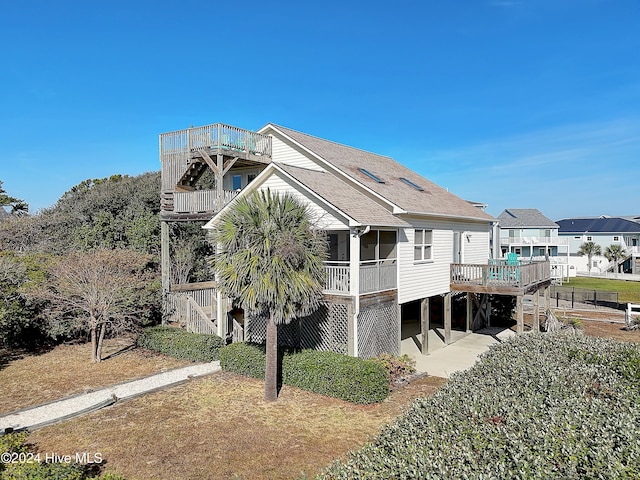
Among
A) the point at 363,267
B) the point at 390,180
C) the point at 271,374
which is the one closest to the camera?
the point at 271,374

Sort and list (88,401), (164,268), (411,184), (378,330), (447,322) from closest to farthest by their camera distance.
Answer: (88,401), (378,330), (164,268), (447,322), (411,184)

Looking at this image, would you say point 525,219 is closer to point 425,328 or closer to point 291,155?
point 425,328

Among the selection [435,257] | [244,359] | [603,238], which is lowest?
[244,359]

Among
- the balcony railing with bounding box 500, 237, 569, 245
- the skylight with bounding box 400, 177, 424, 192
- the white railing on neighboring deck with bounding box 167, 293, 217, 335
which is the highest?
the skylight with bounding box 400, 177, 424, 192

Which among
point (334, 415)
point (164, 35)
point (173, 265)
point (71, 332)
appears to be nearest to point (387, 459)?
point (334, 415)

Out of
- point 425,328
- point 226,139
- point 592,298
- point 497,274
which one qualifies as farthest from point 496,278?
point 592,298

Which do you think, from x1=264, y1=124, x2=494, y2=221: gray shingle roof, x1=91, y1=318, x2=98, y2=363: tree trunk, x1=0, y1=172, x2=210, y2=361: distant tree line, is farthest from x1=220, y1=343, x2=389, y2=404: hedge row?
x1=264, y1=124, x2=494, y2=221: gray shingle roof

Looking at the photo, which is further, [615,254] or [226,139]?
[615,254]

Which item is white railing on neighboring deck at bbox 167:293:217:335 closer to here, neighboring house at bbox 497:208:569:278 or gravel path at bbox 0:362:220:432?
gravel path at bbox 0:362:220:432

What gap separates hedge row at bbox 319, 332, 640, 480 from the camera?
3.92 meters

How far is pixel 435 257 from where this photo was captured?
17562mm

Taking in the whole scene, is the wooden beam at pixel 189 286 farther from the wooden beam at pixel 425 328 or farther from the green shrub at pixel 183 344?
the wooden beam at pixel 425 328

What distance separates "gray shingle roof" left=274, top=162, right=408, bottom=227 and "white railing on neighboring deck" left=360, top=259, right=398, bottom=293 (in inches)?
57.0

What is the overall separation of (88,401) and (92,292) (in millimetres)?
4639
